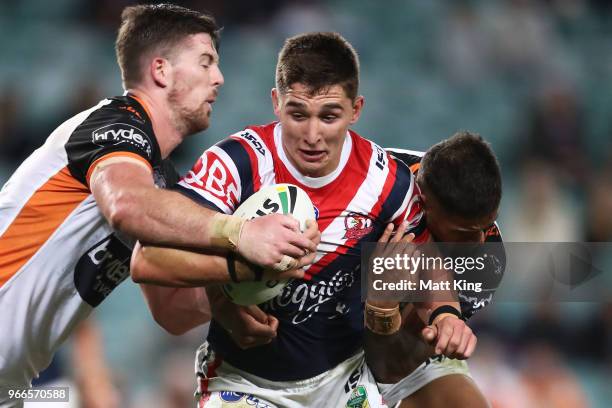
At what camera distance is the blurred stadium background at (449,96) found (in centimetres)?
789

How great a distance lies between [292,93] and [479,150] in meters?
0.90

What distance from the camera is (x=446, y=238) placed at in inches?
166

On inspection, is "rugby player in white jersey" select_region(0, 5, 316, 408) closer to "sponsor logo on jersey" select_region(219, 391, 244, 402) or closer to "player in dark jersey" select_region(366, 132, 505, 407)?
"sponsor logo on jersey" select_region(219, 391, 244, 402)

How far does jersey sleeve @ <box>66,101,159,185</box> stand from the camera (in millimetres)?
3797

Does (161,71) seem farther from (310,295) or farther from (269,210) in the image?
(310,295)

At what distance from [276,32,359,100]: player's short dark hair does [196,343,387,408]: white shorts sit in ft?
4.14

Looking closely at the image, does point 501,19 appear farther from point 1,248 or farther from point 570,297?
point 1,248

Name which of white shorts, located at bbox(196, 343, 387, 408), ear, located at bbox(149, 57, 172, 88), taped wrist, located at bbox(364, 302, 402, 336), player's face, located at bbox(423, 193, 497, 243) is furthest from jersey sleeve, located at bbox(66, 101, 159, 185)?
player's face, located at bbox(423, 193, 497, 243)

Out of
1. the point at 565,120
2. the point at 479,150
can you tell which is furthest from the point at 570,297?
the point at 565,120

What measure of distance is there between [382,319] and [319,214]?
530mm

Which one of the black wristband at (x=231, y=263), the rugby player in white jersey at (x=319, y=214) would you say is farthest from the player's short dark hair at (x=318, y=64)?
the black wristband at (x=231, y=263)

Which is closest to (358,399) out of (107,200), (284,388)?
(284,388)

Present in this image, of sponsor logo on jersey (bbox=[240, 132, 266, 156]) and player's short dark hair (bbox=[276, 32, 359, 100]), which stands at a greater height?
player's short dark hair (bbox=[276, 32, 359, 100])

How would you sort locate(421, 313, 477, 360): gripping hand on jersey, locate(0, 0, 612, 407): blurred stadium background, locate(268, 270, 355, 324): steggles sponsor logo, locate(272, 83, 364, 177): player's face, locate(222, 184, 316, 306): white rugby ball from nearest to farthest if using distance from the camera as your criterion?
A: locate(222, 184, 316, 306): white rugby ball → locate(421, 313, 477, 360): gripping hand on jersey → locate(272, 83, 364, 177): player's face → locate(268, 270, 355, 324): steggles sponsor logo → locate(0, 0, 612, 407): blurred stadium background
